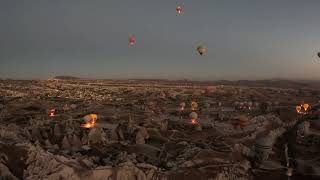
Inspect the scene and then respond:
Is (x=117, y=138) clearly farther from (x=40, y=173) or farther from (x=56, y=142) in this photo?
(x=40, y=173)

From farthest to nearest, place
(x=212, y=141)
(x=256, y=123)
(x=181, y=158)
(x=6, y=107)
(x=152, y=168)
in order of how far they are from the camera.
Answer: (x=6, y=107)
(x=256, y=123)
(x=212, y=141)
(x=181, y=158)
(x=152, y=168)

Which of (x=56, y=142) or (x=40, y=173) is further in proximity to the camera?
(x=56, y=142)

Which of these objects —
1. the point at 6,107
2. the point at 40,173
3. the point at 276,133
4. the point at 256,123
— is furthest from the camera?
the point at 6,107

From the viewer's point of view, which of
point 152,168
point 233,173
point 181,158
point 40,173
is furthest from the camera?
point 181,158

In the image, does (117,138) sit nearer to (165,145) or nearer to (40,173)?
(165,145)

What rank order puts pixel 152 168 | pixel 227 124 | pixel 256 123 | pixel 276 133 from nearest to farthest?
Result: pixel 152 168
pixel 276 133
pixel 256 123
pixel 227 124

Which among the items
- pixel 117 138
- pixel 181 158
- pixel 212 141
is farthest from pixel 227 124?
pixel 181 158

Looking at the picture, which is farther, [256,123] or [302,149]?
[256,123]

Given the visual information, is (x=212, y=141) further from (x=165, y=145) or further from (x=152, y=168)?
(x=152, y=168)

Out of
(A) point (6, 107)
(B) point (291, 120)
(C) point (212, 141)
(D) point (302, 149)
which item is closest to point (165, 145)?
(C) point (212, 141)
